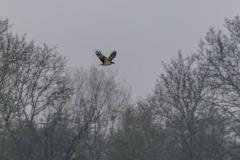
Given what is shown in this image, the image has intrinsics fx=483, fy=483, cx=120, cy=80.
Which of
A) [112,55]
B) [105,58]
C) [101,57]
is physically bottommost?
[105,58]

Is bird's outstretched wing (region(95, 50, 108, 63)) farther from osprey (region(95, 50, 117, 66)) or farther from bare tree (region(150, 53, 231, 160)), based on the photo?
bare tree (region(150, 53, 231, 160))

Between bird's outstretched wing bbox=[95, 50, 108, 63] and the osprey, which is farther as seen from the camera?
bird's outstretched wing bbox=[95, 50, 108, 63]

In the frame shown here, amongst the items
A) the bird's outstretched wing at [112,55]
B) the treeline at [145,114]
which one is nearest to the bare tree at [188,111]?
the treeline at [145,114]

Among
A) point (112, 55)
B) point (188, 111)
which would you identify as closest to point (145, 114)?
point (188, 111)

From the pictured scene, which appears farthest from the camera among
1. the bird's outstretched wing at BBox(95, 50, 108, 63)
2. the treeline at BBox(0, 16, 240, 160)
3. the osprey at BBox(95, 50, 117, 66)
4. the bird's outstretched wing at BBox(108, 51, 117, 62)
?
the treeline at BBox(0, 16, 240, 160)

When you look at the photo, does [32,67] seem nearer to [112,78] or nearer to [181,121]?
[181,121]

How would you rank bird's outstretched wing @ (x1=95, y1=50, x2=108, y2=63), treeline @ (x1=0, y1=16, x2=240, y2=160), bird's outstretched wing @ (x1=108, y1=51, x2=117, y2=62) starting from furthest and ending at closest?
treeline @ (x1=0, y1=16, x2=240, y2=160), bird's outstretched wing @ (x1=108, y1=51, x2=117, y2=62), bird's outstretched wing @ (x1=95, y1=50, x2=108, y2=63)

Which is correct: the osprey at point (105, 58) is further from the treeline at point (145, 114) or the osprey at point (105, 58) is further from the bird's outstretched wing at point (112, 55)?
the treeline at point (145, 114)

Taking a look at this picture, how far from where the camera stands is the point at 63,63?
3488cm

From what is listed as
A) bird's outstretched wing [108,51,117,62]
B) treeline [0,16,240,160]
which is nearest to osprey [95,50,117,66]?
bird's outstretched wing [108,51,117,62]

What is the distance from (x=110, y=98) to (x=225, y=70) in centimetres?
1993

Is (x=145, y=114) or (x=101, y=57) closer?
(x=101, y=57)

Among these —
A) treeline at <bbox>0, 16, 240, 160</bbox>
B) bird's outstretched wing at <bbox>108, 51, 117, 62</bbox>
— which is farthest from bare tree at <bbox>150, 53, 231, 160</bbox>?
bird's outstretched wing at <bbox>108, 51, 117, 62</bbox>

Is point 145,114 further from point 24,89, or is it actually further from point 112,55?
point 112,55
